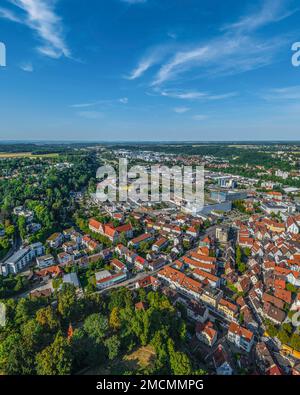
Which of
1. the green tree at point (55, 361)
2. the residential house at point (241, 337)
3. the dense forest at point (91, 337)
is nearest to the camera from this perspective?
the green tree at point (55, 361)

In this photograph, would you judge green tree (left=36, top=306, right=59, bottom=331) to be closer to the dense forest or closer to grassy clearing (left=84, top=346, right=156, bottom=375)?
the dense forest

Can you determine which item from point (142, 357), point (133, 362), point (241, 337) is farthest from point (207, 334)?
point (133, 362)

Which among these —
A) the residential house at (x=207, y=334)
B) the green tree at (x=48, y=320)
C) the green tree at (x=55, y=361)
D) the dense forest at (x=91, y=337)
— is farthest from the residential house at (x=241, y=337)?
the green tree at (x=48, y=320)

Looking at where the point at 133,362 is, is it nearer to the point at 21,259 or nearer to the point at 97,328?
the point at 97,328

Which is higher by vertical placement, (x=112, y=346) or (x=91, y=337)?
(x=91, y=337)

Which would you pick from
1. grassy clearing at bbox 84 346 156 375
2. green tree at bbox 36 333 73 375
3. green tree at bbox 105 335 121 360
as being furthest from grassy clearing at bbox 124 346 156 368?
green tree at bbox 36 333 73 375

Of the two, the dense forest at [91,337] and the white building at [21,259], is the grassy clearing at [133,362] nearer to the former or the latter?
the dense forest at [91,337]
